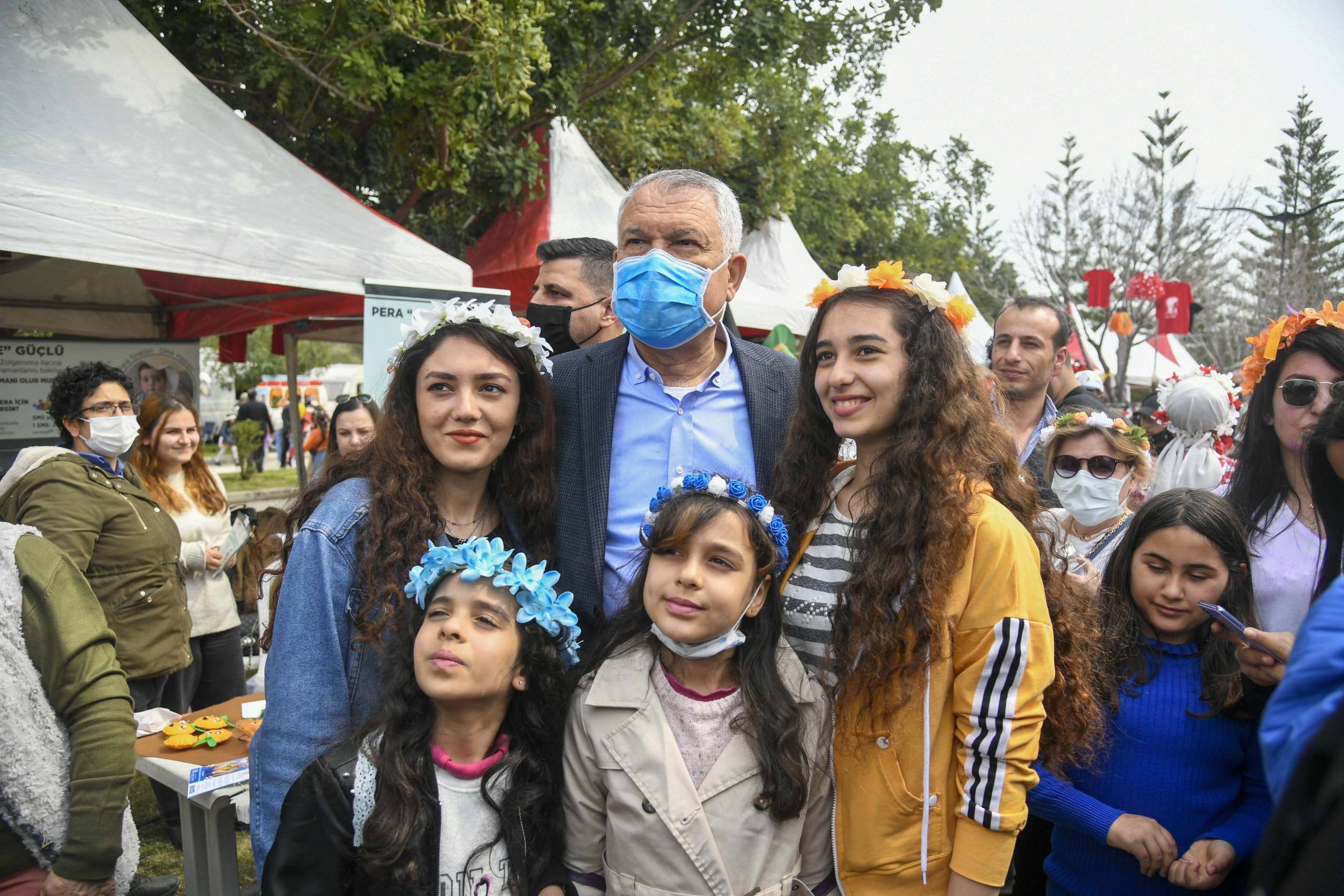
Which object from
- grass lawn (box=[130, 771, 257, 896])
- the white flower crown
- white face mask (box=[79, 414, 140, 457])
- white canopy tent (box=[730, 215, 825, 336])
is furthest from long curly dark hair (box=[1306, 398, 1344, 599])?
white canopy tent (box=[730, 215, 825, 336])

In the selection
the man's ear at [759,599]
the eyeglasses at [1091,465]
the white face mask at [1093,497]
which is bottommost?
the man's ear at [759,599]

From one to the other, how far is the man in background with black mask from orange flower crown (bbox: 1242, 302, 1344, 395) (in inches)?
96.5

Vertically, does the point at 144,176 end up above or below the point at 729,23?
below

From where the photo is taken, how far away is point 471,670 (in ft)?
6.51

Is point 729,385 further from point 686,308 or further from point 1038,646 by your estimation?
point 1038,646

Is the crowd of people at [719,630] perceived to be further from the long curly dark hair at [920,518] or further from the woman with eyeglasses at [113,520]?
the woman with eyeglasses at [113,520]

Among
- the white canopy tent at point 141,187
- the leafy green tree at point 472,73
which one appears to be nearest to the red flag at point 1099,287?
the leafy green tree at point 472,73

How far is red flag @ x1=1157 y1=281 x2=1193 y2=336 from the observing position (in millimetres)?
14891

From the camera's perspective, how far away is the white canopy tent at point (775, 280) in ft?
30.4

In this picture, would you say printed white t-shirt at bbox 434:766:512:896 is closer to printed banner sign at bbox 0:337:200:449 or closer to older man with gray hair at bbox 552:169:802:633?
older man with gray hair at bbox 552:169:802:633

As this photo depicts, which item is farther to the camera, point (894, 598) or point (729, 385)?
point (729, 385)

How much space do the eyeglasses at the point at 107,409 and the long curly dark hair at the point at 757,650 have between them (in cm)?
335

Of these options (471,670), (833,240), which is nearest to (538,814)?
(471,670)

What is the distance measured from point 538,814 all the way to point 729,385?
135cm
